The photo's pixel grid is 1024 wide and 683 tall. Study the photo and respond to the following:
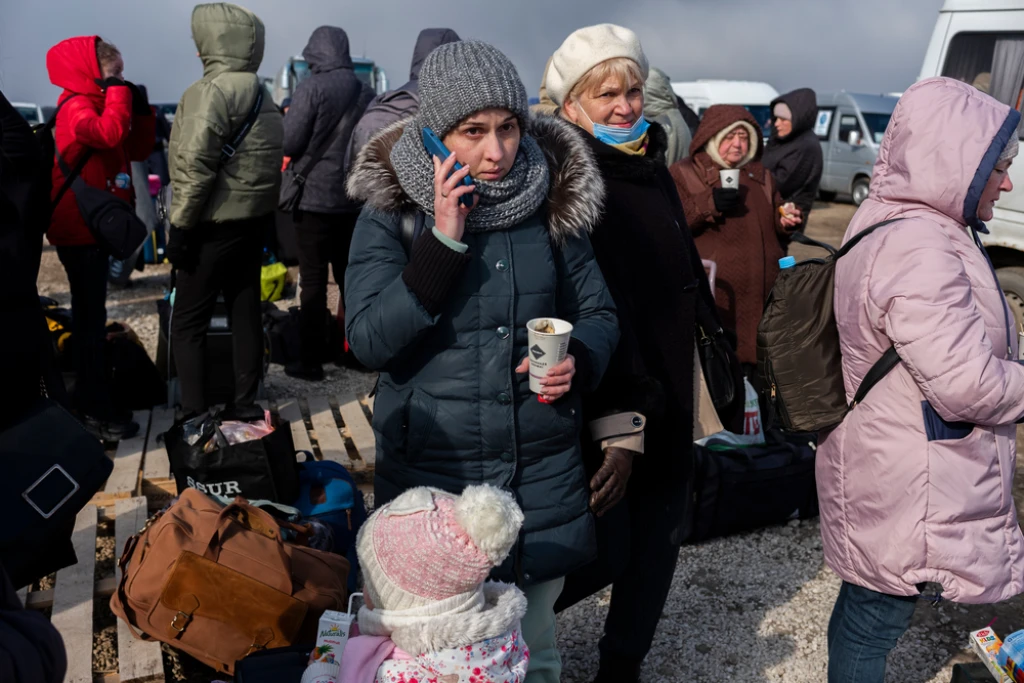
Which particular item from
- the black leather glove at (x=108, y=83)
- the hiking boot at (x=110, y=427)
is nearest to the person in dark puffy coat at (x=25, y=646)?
the hiking boot at (x=110, y=427)

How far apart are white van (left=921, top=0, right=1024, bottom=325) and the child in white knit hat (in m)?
5.50

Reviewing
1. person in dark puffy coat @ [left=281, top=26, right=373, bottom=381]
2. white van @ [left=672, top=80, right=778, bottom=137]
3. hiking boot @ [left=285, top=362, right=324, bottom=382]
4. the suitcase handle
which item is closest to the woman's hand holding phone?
the suitcase handle

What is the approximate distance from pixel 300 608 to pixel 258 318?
258 centimetres

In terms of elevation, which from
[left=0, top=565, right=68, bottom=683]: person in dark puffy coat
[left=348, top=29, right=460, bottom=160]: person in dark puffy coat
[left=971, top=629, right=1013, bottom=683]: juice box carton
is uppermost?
[left=348, top=29, right=460, bottom=160]: person in dark puffy coat

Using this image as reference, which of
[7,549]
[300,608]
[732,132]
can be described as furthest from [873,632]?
[732,132]

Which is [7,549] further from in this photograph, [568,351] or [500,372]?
[568,351]

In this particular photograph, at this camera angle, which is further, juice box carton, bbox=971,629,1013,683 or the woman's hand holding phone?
juice box carton, bbox=971,629,1013,683

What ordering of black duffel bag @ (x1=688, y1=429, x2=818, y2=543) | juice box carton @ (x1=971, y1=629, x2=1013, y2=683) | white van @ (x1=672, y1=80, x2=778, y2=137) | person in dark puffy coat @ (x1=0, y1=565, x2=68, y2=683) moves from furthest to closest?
white van @ (x1=672, y1=80, x2=778, y2=137), black duffel bag @ (x1=688, y1=429, x2=818, y2=543), juice box carton @ (x1=971, y1=629, x2=1013, y2=683), person in dark puffy coat @ (x1=0, y1=565, x2=68, y2=683)

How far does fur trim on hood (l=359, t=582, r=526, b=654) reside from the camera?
168cm

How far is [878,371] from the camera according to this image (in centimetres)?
226

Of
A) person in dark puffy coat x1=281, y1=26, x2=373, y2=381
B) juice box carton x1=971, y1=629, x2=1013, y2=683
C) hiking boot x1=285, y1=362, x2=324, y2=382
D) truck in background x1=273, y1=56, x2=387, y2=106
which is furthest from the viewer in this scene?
truck in background x1=273, y1=56, x2=387, y2=106

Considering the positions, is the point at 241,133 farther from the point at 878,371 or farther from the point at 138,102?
the point at 878,371

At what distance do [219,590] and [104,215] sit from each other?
2.34 metres

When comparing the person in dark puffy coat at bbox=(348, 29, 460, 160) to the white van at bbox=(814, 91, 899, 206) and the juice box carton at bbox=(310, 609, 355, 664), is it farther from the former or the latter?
the white van at bbox=(814, 91, 899, 206)
